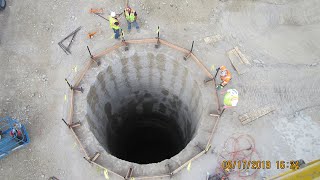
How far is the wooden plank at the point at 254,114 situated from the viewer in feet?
40.2

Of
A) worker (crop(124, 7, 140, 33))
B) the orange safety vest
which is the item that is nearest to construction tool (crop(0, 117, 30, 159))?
worker (crop(124, 7, 140, 33))

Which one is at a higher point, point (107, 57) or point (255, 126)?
point (107, 57)

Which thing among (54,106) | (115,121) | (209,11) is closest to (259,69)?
(209,11)

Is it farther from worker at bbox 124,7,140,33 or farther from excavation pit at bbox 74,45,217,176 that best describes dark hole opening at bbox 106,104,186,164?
worker at bbox 124,7,140,33

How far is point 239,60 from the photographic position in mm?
13617

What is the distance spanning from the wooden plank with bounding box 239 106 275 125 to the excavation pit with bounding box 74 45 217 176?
1277 mm

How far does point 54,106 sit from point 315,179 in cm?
962

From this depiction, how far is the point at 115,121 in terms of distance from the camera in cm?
1554

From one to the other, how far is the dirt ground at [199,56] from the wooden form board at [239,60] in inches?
10.1

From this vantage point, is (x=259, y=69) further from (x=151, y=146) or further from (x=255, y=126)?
(x=151, y=146)

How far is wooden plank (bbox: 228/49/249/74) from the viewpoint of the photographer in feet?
43.9
